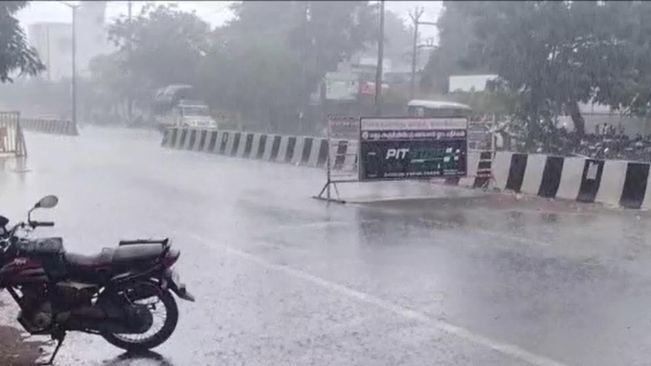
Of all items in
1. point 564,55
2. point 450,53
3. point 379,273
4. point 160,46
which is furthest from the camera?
point 160,46

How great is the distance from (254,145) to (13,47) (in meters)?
8.49

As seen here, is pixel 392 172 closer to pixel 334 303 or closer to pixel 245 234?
pixel 245 234

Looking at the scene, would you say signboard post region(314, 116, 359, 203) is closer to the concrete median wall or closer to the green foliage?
the concrete median wall

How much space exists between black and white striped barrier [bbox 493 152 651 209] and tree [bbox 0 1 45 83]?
35.6 feet

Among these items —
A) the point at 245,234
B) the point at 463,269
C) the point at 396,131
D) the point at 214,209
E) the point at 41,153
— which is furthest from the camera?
the point at 41,153

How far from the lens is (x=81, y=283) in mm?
5844

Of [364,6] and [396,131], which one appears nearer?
[396,131]

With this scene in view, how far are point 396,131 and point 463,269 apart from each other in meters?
5.96

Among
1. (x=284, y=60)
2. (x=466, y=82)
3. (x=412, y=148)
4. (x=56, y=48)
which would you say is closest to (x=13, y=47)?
(x=412, y=148)

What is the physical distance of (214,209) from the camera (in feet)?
44.3

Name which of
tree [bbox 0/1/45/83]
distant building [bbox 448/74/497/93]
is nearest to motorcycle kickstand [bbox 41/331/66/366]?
tree [bbox 0/1/45/83]

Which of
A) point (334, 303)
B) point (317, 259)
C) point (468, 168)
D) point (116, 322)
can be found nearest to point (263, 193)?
point (468, 168)

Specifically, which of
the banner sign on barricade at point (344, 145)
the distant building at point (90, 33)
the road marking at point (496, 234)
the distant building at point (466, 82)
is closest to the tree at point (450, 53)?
the distant building at point (466, 82)

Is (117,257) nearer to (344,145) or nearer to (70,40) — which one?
(344,145)
